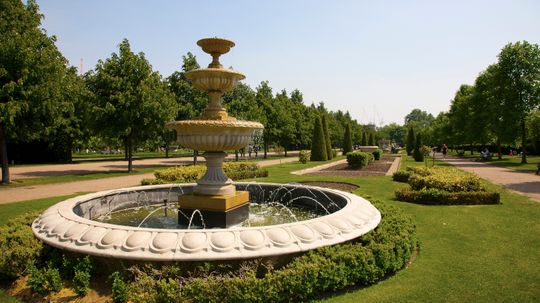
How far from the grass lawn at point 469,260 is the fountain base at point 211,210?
3.46 m

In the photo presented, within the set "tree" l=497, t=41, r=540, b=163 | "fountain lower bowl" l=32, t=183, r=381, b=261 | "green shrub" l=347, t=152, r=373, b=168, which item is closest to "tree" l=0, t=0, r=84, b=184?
"fountain lower bowl" l=32, t=183, r=381, b=261

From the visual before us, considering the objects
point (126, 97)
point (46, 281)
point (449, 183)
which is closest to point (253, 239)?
point (46, 281)

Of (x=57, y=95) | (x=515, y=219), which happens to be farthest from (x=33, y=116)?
(x=515, y=219)

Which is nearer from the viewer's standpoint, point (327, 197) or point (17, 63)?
point (327, 197)

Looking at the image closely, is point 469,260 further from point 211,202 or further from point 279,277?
point 211,202

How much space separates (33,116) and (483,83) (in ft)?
149

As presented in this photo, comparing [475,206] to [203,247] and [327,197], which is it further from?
[203,247]

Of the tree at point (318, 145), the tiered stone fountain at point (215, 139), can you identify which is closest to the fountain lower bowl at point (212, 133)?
the tiered stone fountain at point (215, 139)

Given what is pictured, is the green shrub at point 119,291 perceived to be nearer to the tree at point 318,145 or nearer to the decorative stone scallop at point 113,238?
the decorative stone scallop at point 113,238

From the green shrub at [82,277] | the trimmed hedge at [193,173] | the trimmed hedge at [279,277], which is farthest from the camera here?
the trimmed hedge at [193,173]

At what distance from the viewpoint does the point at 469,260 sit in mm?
7027

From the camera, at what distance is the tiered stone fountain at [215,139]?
7.78 m

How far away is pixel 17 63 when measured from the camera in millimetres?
18469

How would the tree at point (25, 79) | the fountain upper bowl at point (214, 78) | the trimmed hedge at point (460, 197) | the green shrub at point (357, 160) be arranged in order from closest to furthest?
the fountain upper bowl at point (214, 78) → the trimmed hedge at point (460, 197) → the tree at point (25, 79) → the green shrub at point (357, 160)
